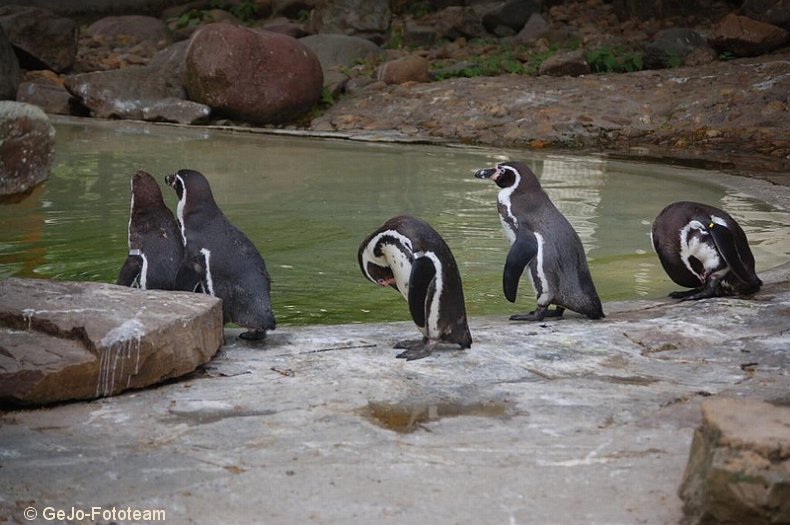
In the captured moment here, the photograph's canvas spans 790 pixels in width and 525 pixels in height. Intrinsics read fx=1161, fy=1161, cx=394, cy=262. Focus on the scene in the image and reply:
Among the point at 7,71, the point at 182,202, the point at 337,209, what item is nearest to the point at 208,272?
the point at 182,202

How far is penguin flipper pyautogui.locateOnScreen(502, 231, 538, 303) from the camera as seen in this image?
5.27 meters

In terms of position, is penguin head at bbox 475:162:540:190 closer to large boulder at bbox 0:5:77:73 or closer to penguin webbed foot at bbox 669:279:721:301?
penguin webbed foot at bbox 669:279:721:301

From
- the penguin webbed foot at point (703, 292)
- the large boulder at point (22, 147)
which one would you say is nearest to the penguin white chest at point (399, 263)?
the penguin webbed foot at point (703, 292)

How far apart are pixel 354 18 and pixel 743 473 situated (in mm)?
17402

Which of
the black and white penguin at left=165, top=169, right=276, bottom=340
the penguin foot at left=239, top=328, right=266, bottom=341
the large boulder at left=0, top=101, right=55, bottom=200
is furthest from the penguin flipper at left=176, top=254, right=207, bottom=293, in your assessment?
the large boulder at left=0, top=101, right=55, bottom=200

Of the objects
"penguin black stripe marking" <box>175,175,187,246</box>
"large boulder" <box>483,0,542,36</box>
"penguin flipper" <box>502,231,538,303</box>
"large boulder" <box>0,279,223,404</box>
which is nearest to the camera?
"large boulder" <box>0,279,223,404</box>

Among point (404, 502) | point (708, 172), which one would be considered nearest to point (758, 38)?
point (708, 172)

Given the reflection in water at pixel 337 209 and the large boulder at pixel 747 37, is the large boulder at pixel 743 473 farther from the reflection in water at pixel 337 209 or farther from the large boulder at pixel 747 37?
the large boulder at pixel 747 37

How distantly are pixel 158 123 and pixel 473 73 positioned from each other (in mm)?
4268

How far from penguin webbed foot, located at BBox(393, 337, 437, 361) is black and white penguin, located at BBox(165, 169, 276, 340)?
542 millimetres

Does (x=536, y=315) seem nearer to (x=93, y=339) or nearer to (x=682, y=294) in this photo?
(x=682, y=294)

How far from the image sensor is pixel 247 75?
46.9ft

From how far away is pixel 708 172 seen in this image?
1055cm

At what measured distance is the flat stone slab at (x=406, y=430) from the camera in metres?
2.88
